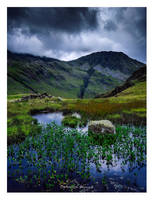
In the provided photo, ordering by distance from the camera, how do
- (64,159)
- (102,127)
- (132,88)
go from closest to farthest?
(64,159) < (102,127) < (132,88)

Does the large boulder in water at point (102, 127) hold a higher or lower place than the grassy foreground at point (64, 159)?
higher

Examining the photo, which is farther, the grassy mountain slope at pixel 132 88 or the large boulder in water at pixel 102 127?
the grassy mountain slope at pixel 132 88

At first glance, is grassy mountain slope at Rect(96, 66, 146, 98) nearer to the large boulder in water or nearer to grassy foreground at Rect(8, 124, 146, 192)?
the large boulder in water

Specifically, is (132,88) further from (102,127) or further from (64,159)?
(64,159)

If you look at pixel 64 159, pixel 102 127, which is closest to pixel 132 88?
pixel 102 127

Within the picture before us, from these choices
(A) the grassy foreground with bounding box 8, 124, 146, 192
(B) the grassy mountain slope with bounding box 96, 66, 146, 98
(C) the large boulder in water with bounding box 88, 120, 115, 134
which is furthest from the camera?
(B) the grassy mountain slope with bounding box 96, 66, 146, 98

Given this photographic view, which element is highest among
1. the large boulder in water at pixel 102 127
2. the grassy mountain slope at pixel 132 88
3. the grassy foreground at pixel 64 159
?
the grassy mountain slope at pixel 132 88

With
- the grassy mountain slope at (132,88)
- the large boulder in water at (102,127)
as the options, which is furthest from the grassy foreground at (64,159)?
the grassy mountain slope at (132,88)

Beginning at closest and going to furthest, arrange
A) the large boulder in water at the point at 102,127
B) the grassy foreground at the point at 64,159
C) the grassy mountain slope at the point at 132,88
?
the grassy foreground at the point at 64,159 → the large boulder in water at the point at 102,127 → the grassy mountain slope at the point at 132,88

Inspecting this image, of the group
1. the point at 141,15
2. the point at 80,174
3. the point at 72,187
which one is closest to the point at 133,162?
the point at 80,174

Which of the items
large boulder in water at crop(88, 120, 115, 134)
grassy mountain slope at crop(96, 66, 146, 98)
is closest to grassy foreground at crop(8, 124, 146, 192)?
large boulder in water at crop(88, 120, 115, 134)

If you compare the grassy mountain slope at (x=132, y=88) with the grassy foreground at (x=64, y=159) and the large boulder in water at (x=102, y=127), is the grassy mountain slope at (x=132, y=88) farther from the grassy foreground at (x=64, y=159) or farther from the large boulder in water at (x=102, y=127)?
the grassy foreground at (x=64, y=159)
